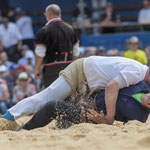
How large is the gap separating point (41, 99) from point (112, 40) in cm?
691

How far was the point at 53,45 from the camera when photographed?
7039 millimetres

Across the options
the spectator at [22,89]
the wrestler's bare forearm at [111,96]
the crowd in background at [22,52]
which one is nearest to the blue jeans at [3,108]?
the crowd in background at [22,52]

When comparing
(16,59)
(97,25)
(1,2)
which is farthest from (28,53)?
(1,2)

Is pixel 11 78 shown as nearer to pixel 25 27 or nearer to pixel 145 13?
pixel 25 27

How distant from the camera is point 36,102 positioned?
211 inches

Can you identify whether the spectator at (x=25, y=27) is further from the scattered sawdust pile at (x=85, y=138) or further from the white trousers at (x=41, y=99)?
the scattered sawdust pile at (x=85, y=138)

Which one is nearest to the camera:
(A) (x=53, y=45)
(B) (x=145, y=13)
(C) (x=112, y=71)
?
(C) (x=112, y=71)

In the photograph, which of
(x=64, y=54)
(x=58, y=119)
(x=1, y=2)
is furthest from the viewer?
(x=1, y=2)

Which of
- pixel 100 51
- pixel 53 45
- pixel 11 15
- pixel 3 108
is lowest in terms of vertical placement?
pixel 3 108

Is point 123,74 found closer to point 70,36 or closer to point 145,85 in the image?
point 145,85

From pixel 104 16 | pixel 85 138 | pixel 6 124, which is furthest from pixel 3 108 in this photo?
pixel 85 138

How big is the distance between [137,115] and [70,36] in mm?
2373

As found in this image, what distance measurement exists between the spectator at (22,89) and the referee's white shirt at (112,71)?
412cm

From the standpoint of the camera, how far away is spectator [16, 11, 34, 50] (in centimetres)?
1355
